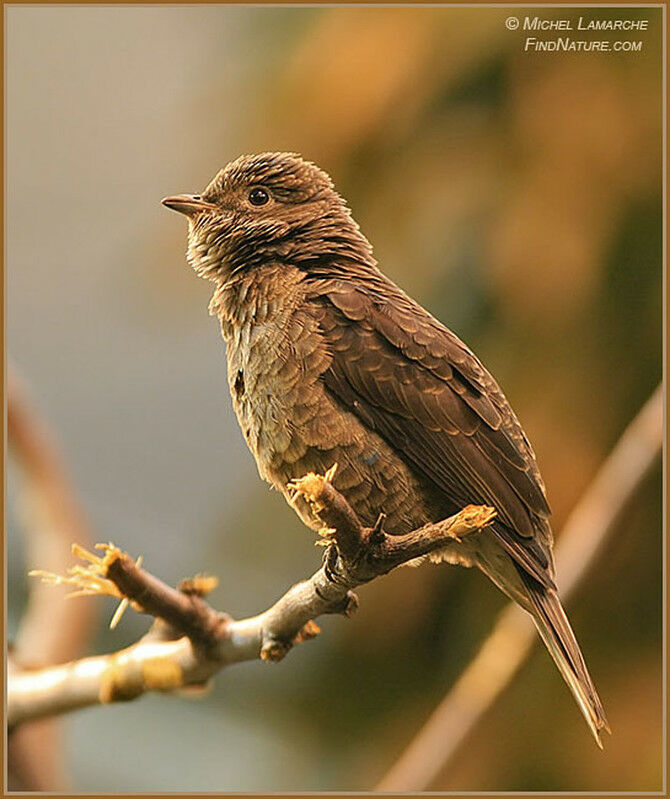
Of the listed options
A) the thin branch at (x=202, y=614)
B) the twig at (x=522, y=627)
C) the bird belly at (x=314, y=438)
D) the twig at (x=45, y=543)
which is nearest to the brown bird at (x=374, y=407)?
the bird belly at (x=314, y=438)

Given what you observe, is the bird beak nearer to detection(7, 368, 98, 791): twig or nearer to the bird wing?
the bird wing

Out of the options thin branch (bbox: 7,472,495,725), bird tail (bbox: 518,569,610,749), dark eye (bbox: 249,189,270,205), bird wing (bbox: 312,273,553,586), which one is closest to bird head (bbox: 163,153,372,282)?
dark eye (bbox: 249,189,270,205)

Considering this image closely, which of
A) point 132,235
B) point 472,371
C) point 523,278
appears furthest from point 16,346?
point 472,371

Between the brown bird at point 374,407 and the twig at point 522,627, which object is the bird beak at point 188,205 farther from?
the twig at point 522,627

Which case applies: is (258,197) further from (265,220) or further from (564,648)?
(564,648)

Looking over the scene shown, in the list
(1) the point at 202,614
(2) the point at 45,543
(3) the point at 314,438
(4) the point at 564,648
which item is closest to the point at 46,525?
(2) the point at 45,543

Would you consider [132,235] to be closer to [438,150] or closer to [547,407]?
[438,150]
